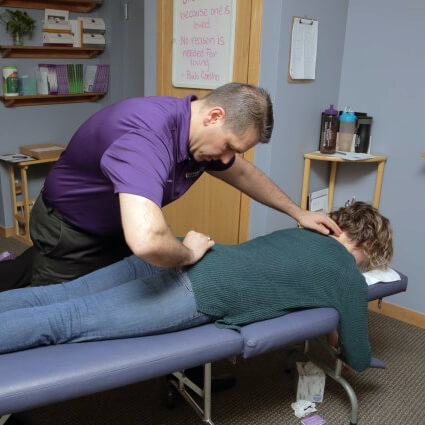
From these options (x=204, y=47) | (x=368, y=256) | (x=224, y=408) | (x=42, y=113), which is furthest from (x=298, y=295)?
(x=42, y=113)

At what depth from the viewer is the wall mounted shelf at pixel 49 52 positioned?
10.7 feet

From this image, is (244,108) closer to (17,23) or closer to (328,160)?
(328,160)

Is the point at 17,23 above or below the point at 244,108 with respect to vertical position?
above

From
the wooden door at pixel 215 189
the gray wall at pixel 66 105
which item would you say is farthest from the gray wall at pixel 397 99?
the gray wall at pixel 66 105

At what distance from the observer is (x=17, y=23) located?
3.19 metres

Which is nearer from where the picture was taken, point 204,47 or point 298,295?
point 298,295

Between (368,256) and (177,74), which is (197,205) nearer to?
(177,74)

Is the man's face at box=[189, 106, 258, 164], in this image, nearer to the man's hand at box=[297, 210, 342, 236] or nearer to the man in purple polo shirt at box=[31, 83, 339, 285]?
the man in purple polo shirt at box=[31, 83, 339, 285]

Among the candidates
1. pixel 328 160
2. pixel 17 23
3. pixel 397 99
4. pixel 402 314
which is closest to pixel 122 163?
pixel 328 160

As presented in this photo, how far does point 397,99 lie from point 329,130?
0.37m

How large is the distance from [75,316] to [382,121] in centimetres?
189

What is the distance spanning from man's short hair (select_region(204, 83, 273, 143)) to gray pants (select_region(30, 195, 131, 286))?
68 cm

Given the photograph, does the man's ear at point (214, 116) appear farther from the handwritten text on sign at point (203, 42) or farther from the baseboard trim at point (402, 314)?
the baseboard trim at point (402, 314)

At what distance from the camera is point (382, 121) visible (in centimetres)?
252
